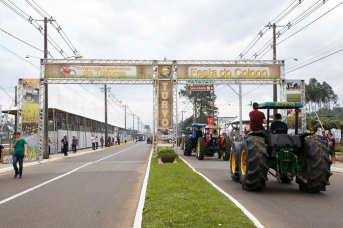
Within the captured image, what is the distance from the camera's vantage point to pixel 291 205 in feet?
25.2

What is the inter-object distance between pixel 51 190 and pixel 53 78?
50.2 feet

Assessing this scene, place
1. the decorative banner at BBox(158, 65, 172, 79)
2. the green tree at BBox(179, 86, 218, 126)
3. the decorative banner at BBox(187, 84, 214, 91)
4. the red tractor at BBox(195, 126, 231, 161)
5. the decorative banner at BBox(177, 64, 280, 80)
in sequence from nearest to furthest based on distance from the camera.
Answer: the red tractor at BBox(195, 126, 231, 161) < the decorative banner at BBox(158, 65, 172, 79) < the decorative banner at BBox(177, 64, 280, 80) < the decorative banner at BBox(187, 84, 214, 91) < the green tree at BBox(179, 86, 218, 126)

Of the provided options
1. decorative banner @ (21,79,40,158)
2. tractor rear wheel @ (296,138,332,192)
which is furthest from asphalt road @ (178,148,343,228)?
decorative banner @ (21,79,40,158)

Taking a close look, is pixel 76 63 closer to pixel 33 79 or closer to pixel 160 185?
pixel 33 79

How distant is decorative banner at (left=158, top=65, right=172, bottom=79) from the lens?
79.5ft

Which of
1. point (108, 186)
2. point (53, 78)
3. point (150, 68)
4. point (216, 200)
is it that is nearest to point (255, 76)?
point (150, 68)

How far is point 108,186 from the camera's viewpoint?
11.2 metres

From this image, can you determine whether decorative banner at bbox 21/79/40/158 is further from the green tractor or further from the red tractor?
the green tractor

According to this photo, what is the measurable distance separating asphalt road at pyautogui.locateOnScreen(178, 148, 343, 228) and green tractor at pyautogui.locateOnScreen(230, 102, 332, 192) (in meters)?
0.34

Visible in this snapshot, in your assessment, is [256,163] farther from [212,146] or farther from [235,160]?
[212,146]

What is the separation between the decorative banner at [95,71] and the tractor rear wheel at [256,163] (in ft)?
52.0

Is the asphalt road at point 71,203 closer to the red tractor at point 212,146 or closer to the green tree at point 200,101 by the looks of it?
the red tractor at point 212,146

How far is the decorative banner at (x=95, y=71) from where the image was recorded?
24250 millimetres

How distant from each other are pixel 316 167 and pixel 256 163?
146cm
